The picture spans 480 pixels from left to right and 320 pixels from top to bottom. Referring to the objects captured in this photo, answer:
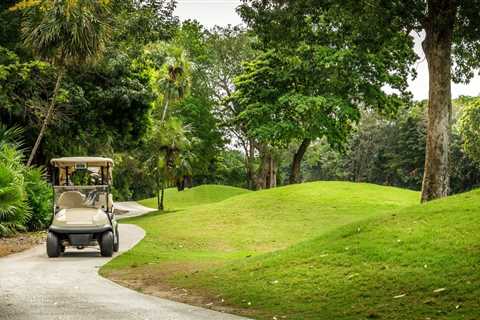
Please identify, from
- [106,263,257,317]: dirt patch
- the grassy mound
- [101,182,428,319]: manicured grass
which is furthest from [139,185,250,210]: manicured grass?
the grassy mound

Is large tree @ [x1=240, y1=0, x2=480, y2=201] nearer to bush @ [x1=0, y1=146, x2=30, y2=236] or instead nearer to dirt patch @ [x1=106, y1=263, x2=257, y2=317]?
dirt patch @ [x1=106, y1=263, x2=257, y2=317]

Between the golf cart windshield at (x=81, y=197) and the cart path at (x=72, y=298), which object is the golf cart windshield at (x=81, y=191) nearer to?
the golf cart windshield at (x=81, y=197)

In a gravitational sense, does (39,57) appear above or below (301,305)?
above

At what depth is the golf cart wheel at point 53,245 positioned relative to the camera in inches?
675

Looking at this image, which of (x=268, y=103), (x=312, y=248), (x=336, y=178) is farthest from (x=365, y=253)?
(x=336, y=178)

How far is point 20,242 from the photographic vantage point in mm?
21594

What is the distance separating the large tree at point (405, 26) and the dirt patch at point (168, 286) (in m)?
6.01

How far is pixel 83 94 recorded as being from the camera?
105ft

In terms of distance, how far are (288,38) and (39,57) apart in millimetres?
13011

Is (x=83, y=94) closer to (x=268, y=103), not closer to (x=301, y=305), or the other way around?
(x=268, y=103)

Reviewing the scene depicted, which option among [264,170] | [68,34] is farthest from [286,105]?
[264,170]

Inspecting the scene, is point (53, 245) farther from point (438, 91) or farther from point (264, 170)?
point (264, 170)

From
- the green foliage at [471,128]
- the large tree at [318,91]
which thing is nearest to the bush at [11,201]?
the large tree at [318,91]

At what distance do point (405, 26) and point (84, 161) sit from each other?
9.16 metres
